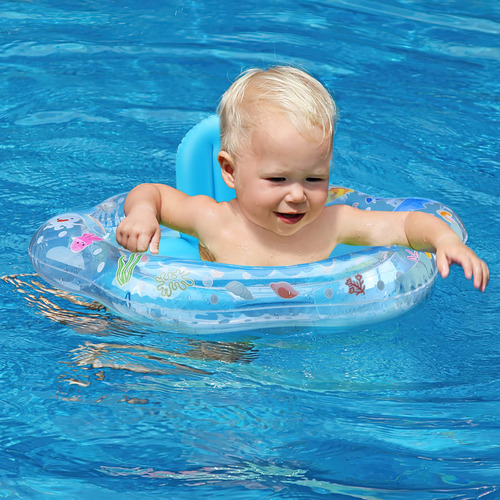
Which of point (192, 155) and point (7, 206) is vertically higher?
point (192, 155)

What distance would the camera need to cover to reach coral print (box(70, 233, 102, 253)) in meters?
3.67

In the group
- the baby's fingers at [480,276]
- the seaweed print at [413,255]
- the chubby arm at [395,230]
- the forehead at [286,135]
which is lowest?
the seaweed print at [413,255]

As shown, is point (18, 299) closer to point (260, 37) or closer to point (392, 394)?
point (392, 394)

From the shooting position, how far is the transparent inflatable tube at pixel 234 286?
11.1 ft

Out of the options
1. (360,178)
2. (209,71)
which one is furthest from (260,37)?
(360,178)

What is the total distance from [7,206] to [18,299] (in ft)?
3.45

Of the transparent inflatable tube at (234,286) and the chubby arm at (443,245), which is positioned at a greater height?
the chubby arm at (443,245)

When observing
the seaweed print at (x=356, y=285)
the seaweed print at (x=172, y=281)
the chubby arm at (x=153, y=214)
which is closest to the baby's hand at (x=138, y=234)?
the chubby arm at (x=153, y=214)

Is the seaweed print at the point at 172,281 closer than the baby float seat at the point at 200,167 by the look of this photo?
Yes

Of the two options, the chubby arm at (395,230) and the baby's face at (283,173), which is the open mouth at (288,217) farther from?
the chubby arm at (395,230)

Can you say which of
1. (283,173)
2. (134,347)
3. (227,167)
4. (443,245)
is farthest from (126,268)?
(443,245)

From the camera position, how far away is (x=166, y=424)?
3.16 metres

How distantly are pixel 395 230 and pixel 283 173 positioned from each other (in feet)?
2.02

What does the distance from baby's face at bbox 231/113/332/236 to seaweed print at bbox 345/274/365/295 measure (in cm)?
33
